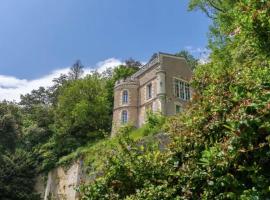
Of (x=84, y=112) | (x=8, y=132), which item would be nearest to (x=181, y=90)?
(x=84, y=112)

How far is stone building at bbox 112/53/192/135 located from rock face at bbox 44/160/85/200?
21.5 feet

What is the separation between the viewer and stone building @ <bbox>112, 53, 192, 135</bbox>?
3884cm

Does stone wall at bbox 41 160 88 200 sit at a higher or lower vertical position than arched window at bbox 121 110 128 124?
lower

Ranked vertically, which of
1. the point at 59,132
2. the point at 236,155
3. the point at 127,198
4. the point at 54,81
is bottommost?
the point at 127,198

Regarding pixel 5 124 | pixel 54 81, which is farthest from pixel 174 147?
pixel 54 81

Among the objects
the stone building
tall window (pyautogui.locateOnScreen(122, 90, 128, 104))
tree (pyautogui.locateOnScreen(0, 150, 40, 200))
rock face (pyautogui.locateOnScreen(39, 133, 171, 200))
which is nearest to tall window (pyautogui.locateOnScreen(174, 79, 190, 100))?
the stone building

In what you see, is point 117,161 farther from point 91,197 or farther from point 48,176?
point 48,176

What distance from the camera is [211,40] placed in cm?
2844

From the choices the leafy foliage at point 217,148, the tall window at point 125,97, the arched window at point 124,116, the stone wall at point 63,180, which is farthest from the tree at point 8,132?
the leafy foliage at point 217,148

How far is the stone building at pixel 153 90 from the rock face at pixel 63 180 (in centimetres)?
655

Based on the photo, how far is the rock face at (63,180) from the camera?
31536 mm

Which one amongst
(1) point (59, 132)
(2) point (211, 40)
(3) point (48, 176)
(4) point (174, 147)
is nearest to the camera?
(4) point (174, 147)

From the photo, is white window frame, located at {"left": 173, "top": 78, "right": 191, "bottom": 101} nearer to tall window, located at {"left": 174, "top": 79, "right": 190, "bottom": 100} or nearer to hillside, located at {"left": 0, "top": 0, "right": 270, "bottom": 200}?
tall window, located at {"left": 174, "top": 79, "right": 190, "bottom": 100}

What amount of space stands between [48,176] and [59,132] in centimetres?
518
